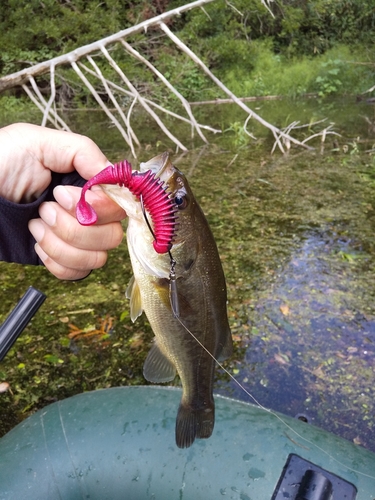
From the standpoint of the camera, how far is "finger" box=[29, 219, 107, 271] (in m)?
1.51

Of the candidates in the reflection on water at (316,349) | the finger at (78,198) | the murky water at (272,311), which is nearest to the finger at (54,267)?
the finger at (78,198)

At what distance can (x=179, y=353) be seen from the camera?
1584mm

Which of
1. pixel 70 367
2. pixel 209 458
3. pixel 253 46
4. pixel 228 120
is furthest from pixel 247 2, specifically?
pixel 209 458

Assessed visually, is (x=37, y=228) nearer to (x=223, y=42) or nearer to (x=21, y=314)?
(x=21, y=314)

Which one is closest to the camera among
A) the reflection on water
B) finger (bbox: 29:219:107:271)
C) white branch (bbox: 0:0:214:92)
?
finger (bbox: 29:219:107:271)

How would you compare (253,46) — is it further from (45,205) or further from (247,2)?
(45,205)

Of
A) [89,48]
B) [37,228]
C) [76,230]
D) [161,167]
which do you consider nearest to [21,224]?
[37,228]

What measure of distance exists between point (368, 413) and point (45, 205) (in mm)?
2170

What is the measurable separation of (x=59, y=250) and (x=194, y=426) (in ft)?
2.57

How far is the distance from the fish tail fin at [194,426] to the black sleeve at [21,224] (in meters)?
0.83

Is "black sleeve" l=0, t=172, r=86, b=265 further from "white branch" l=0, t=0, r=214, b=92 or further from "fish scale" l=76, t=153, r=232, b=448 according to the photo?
"white branch" l=0, t=0, r=214, b=92

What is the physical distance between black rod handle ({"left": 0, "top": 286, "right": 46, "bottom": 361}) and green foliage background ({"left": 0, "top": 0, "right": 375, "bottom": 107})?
11818 mm

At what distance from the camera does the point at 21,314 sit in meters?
1.41

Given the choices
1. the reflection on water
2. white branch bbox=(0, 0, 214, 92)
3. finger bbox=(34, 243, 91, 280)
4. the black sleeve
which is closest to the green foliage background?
white branch bbox=(0, 0, 214, 92)
